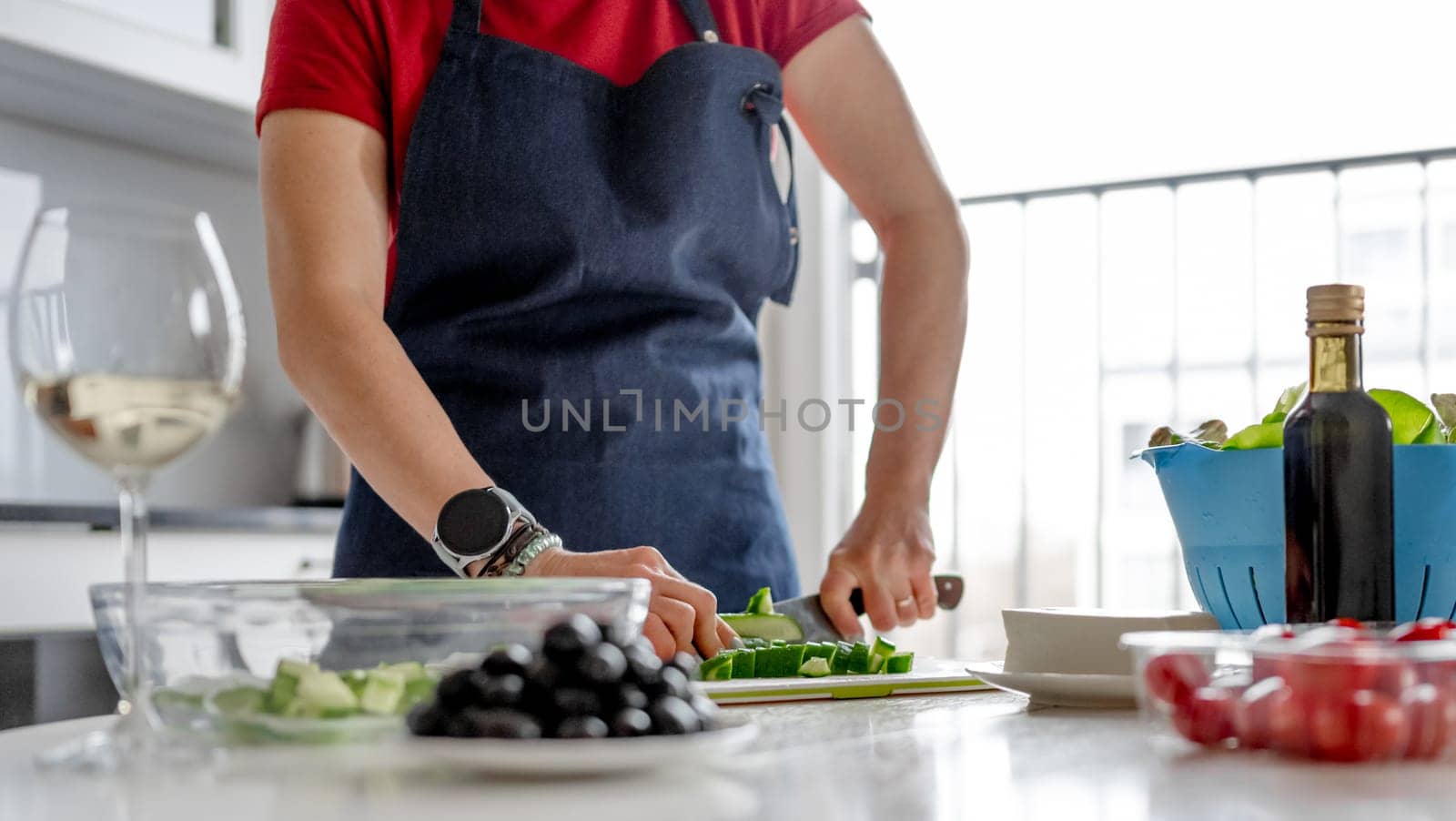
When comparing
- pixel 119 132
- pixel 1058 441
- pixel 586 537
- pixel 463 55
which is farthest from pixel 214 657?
pixel 1058 441

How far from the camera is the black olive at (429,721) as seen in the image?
1.74ft

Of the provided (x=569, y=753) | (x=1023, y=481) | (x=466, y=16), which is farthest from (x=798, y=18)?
(x=1023, y=481)

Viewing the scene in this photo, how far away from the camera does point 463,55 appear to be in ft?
4.54

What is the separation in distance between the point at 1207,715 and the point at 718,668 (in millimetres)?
384

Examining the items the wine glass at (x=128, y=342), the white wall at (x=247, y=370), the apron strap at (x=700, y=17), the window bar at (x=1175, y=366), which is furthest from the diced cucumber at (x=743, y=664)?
the window bar at (x=1175, y=366)

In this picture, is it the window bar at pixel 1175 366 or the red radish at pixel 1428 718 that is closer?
the red radish at pixel 1428 718

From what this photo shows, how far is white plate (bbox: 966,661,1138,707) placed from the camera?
0.76 metres

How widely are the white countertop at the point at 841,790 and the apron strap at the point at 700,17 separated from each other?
105 cm

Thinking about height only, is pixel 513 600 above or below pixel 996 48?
below

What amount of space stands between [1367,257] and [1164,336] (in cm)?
45

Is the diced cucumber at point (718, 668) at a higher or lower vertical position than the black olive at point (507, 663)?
lower

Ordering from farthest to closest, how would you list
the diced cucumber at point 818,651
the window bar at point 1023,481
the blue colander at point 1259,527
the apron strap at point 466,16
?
the window bar at point 1023,481 → the apron strap at point 466,16 → the diced cucumber at point 818,651 → the blue colander at point 1259,527

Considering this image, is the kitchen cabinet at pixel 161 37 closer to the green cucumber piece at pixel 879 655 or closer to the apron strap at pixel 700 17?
the apron strap at pixel 700 17

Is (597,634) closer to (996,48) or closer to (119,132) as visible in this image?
(119,132)
